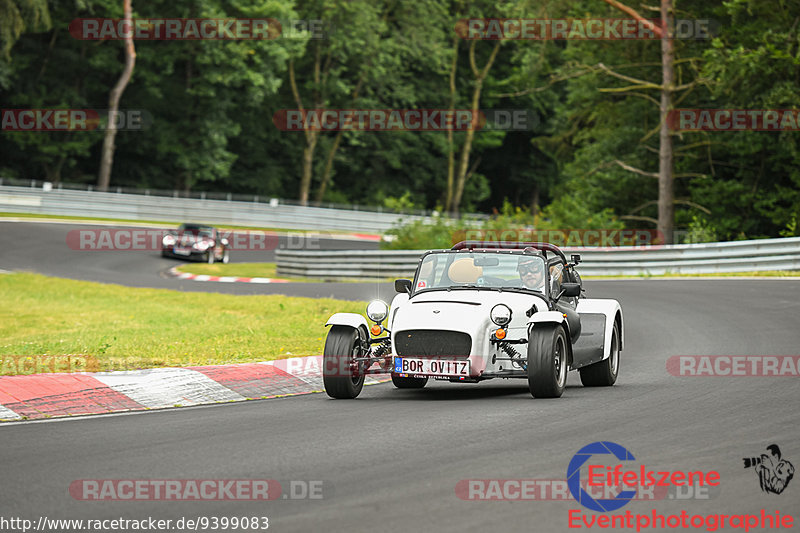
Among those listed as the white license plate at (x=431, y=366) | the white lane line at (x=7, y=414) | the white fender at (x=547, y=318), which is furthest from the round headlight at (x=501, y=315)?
the white lane line at (x=7, y=414)

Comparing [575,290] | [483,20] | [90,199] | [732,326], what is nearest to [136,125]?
[90,199]

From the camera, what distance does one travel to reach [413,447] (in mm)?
7488

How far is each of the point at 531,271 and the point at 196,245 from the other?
88.6 feet

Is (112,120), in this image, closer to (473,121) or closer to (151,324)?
(473,121)

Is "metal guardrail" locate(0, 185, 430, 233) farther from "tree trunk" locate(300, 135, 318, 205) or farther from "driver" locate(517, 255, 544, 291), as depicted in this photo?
"driver" locate(517, 255, 544, 291)

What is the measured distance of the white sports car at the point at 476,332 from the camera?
9.95 meters

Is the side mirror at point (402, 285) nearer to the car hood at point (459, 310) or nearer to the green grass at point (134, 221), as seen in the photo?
the car hood at point (459, 310)

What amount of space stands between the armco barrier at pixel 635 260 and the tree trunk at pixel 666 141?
20.8 ft

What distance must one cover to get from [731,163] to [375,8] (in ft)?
115

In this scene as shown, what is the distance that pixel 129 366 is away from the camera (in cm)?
1162

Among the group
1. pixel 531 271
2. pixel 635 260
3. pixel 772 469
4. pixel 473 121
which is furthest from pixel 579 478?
pixel 473 121

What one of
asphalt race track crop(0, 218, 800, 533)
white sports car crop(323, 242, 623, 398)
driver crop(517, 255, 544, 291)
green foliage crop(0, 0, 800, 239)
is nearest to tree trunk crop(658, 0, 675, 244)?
green foliage crop(0, 0, 800, 239)

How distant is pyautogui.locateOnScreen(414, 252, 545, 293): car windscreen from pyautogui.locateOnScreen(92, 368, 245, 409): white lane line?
239 centimetres

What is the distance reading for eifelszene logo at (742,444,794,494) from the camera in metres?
6.29
